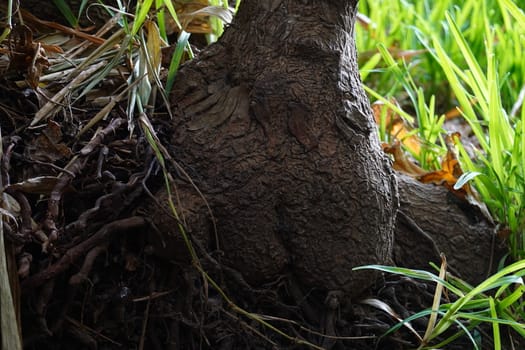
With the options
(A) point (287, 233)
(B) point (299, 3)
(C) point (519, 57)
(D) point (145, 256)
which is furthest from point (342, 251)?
(C) point (519, 57)

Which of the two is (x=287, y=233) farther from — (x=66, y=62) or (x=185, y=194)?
(x=66, y=62)

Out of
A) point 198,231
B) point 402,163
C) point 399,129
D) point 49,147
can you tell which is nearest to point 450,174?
point 402,163

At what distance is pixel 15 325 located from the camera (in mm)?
813

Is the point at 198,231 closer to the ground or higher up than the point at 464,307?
higher up

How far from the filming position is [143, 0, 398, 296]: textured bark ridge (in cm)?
103

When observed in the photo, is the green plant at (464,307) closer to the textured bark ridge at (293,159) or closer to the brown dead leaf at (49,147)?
the textured bark ridge at (293,159)

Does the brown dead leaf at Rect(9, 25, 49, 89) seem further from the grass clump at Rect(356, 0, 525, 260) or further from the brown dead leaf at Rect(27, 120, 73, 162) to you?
the grass clump at Rect(356, 0, 525, 260)

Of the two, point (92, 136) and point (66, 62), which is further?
point (66, 62)

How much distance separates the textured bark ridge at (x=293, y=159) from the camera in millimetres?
1027

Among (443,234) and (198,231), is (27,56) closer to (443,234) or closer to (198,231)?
(198,231)

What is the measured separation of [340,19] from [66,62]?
520 mm

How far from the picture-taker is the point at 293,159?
3.41ft

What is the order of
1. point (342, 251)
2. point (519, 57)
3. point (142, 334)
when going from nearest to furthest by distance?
point (142, 334), point (342, 251), point (519, 57)

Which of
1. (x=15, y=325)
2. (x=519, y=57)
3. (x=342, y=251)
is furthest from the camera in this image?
(x=519, y=57)
